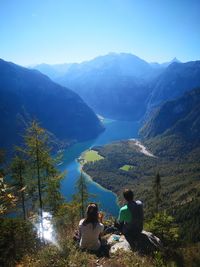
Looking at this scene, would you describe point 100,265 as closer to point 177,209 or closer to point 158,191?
point 158,191

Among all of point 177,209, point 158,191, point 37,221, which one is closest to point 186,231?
point 177,209

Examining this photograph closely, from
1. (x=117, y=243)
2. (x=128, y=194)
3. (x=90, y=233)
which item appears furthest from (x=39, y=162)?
(x=90, y=233)

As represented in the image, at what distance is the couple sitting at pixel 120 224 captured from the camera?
1275 centimetres

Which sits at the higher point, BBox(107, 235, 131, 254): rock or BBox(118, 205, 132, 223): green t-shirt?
BBox(118, 205, 132, 223): green t-shirt

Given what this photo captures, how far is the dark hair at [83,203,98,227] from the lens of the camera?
40.9 feet

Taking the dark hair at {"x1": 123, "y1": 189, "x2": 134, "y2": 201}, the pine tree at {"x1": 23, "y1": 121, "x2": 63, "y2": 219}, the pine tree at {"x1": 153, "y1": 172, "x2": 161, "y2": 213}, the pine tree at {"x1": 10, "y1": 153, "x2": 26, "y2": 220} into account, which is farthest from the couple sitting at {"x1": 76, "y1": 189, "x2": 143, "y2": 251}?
the pine tree at {"x1": 153, "y1": 172, "x2": 161, "y2": 213}

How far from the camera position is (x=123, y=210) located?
14.3 metres

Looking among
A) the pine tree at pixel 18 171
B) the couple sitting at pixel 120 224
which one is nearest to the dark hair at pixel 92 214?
the couple sitting at pixel 120 224

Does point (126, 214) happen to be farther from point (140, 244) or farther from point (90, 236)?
point (90, 236)

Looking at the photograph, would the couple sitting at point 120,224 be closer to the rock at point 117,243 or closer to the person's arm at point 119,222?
the person's arm at point 119,222

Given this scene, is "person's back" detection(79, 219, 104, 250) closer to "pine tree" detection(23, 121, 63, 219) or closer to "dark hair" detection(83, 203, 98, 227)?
"dark hair" detection(83, 203, 98, 227)

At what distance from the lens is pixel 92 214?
1264cm

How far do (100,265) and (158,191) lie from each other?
1895 inches

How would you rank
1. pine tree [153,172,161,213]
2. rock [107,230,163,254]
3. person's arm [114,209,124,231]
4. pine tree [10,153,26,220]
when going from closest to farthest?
1. rock [107,230,163,254]
2. person's arm [114,209,124,231]
3. pine tree [10,153,26,220]
4. pine tree [153,172,161,213]
